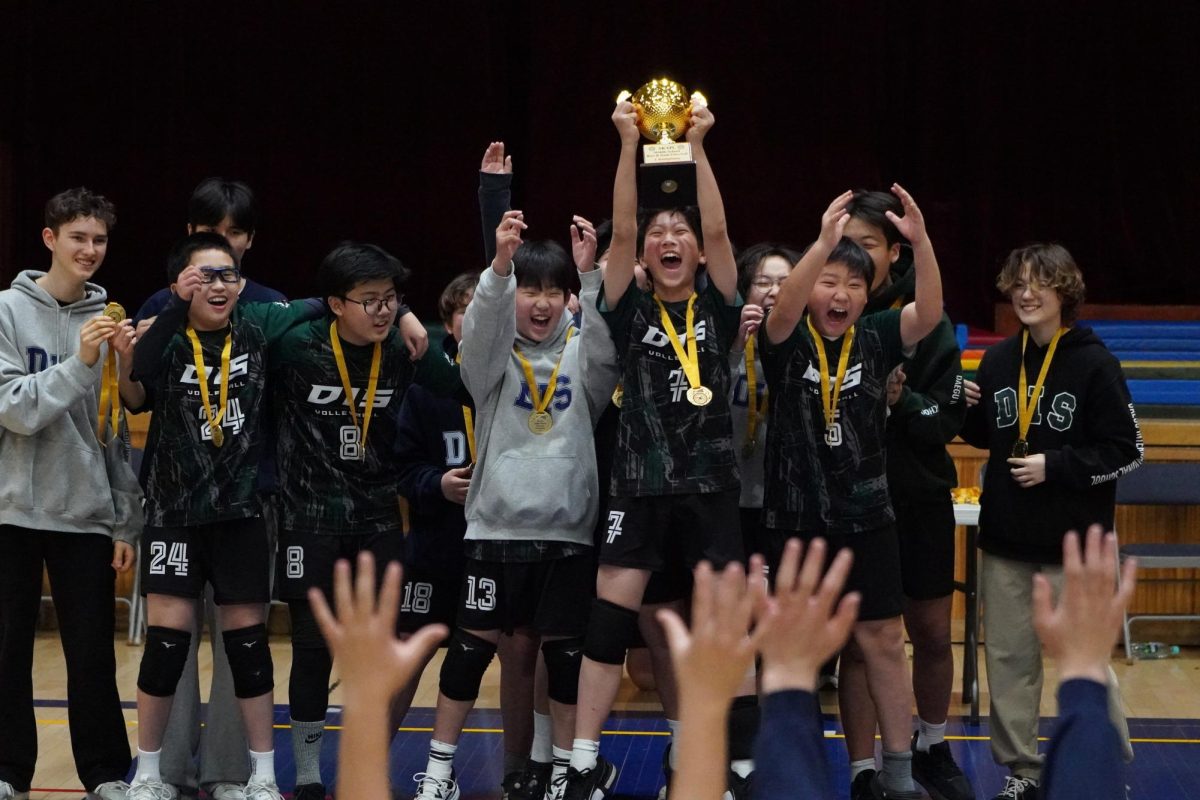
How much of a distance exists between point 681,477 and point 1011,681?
1314 mm

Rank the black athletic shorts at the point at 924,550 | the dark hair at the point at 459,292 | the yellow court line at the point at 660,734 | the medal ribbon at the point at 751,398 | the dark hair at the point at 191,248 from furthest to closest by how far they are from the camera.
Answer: the yellow court line at the point at 660,734 → the dark hair at the point at 459,292 → the black athletic shorts at the point at 924,550 → the medal ribbon at the point at 751,398 → the dark hair at the point at 191,248

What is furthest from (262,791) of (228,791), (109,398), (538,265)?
(538,265)

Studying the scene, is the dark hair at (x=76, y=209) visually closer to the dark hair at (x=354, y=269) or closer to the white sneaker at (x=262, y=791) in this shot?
the dark hair at (x=354, y=269)

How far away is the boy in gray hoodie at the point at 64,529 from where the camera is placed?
171 inches

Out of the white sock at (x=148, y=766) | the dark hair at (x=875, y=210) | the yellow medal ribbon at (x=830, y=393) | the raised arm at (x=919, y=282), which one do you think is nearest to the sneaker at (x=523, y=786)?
the white sock at (x=148, y=766)

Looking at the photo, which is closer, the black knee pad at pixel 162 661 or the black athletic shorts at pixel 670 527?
the black athletic shorts at pixel 670 527

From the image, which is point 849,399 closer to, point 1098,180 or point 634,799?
point 634,799

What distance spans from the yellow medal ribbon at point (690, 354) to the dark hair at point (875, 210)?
758 millimetres

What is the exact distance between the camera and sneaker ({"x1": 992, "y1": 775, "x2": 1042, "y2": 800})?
14.3ft

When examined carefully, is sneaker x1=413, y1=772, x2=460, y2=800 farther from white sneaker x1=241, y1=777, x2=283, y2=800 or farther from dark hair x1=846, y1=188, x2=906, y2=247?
dark hair x1=846, y1=188, x2=906, y2=247

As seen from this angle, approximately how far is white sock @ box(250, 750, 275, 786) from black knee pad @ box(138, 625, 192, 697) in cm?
33

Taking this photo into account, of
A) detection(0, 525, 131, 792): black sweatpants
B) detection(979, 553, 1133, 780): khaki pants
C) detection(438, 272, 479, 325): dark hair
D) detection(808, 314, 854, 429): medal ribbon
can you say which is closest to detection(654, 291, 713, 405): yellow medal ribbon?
detection(808, 314, 854, 429): medal ribbon

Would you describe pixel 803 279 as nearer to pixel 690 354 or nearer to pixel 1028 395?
pixel 690 354

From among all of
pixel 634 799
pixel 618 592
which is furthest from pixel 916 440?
pixel 634 799
